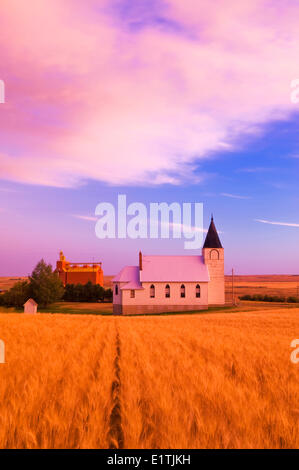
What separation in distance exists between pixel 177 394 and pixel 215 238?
232 feet

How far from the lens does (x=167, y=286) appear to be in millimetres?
68875

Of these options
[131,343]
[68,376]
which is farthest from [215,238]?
[68,376]

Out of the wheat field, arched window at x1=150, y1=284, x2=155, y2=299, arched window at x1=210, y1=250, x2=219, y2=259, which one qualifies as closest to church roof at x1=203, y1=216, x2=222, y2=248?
arched window at x1=210, y1=250, x2=219, y2=259

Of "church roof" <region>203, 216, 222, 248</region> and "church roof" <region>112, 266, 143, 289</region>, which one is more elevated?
"church roof" <region>203, 216, 222, 248</region>

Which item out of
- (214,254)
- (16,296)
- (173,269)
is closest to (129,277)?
(173,269)

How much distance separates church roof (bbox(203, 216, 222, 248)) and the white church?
11.5ft

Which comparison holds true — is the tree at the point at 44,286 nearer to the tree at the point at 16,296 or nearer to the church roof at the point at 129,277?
the tree at the point at 16,296

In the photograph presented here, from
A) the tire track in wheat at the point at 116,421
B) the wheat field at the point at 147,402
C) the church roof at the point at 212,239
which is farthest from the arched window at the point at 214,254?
the tire track in wheat at the point at 116,421

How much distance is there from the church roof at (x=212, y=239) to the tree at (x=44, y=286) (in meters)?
33.5

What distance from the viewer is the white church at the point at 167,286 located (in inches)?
2682

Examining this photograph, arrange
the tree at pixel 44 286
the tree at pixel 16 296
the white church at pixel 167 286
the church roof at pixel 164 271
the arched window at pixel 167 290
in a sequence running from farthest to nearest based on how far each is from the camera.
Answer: the tree at pixel 16 296
the tree at pixel 44 286
the church roof at pixel 164 271
the arched window at pixel 167 290
the white church at pixel 167 286

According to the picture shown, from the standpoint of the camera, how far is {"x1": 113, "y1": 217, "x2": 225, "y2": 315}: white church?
68125 mm

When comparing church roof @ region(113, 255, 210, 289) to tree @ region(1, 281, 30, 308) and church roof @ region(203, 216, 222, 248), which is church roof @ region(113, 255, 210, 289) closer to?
church roof @ region(203, 216, 222, 248)
